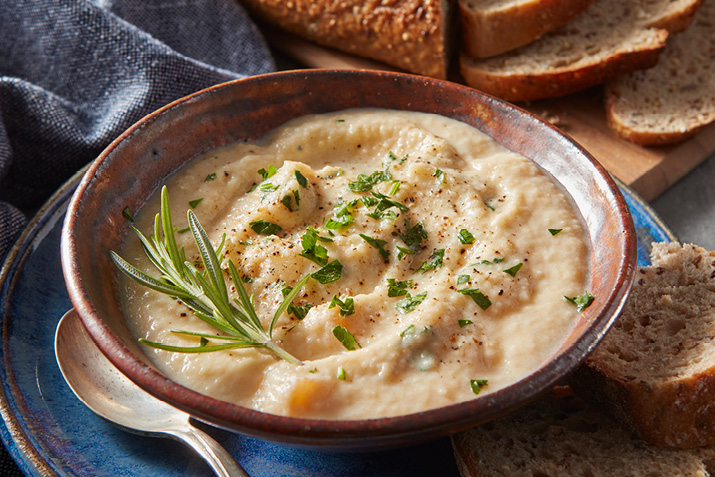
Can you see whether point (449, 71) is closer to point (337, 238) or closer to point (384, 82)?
point (384, 82)

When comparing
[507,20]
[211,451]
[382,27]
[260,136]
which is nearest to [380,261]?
[211,451]

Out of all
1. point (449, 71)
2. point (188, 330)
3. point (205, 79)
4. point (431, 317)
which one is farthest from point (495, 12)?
point (188, 330)

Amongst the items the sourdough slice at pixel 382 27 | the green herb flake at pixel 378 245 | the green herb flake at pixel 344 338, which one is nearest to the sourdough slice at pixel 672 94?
the sourdough slice at pixel 382 27

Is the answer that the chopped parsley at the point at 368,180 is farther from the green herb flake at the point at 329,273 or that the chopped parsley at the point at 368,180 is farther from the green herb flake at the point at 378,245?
the green herb flake at the point at 329,273

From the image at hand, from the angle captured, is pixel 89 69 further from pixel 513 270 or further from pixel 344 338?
pixel 513 270

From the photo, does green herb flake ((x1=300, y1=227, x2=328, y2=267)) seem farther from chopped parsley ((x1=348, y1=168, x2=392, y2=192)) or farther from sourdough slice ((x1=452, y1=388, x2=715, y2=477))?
sourdough slice ((x1=452, y1=388, x2=715, y2=477))
